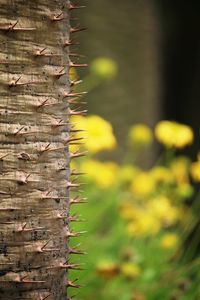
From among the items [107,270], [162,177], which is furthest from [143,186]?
[107,270]

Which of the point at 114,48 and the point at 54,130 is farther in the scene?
the point at 114,48

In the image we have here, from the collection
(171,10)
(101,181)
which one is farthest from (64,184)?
(171,10)

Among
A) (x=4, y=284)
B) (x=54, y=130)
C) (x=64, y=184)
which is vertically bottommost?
(x=4, y=284)

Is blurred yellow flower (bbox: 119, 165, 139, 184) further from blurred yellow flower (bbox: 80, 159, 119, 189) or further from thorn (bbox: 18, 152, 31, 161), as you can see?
thorn (bbox: 18, 152, 31, 161)

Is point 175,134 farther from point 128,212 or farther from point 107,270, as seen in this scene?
point 107,270

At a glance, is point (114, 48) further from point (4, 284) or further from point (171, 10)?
point (4, 284)

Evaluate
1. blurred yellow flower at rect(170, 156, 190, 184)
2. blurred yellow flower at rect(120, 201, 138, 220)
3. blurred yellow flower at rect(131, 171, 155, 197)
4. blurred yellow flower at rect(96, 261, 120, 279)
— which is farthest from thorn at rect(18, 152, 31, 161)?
blurred yellow flower at rect(131, 171, 155, 197)
